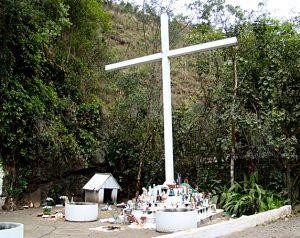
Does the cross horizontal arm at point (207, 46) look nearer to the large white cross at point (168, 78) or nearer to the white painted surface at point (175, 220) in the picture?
the large white cross at point (168, 78)

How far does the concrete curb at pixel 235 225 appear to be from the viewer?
668 cm

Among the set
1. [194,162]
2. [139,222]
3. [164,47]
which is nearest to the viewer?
[139,222]

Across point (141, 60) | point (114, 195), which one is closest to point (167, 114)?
point (141, 60)

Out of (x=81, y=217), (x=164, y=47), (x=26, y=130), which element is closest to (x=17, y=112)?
(x=26, y=130)

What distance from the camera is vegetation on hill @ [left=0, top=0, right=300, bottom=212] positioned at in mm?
10656

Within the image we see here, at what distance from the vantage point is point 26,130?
1194 cm

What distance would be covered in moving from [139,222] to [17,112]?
543cm

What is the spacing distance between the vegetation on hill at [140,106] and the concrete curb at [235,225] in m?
1.44

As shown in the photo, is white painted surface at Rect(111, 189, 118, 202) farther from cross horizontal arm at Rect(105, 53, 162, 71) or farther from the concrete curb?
the concrete curb

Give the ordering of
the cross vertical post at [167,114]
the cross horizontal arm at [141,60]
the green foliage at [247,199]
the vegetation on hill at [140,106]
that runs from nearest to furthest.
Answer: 1. the cross vertical post at [167,114]
2. the green foliage at [247,199]
3. the cross horizontal arm at [141,60]
4. the vegetation on hill at [140,106]

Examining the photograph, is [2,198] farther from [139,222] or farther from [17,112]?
[139,222]

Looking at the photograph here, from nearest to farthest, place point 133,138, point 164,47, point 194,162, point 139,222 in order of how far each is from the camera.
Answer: point 139,222 → point 164,47 → point 194,162 → point 133,138

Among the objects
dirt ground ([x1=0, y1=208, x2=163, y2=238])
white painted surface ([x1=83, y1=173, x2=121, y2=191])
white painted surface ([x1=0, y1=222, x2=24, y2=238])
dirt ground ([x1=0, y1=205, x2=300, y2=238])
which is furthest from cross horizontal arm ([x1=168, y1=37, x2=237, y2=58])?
white painted surface ([x1=0, y1=222, x2=24, y2=238])

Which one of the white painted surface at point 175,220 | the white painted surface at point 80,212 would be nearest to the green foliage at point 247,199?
the white painted surface at point 175,220
